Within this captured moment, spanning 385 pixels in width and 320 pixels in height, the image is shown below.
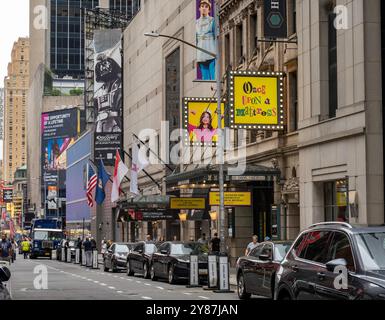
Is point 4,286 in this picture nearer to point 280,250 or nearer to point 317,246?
point 317,246

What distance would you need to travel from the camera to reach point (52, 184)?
499 ft

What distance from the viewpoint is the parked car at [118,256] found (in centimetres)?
3938

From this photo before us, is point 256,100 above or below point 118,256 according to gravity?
above

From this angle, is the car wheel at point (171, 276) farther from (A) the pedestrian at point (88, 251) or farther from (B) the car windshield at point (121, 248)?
(A) the pedestrian at point (88, 251)

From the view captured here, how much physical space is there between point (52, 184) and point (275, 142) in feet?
392

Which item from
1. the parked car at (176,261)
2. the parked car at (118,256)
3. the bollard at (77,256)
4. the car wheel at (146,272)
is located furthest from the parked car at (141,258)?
the bollard at (77,256)

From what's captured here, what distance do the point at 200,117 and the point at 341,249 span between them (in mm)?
30234

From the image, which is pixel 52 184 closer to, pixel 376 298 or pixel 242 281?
pixel 242 281

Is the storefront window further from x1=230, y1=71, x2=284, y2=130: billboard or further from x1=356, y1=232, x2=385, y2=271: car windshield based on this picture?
x1=356, y1=232, x2=385, y2=271: car windshield

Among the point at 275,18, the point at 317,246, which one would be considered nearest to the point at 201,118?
the point at 275,18

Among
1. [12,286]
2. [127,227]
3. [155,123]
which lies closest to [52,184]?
[127,227]

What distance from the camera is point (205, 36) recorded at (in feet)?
147

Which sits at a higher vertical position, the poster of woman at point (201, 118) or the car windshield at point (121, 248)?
the poster of woman at point (201, 118)
